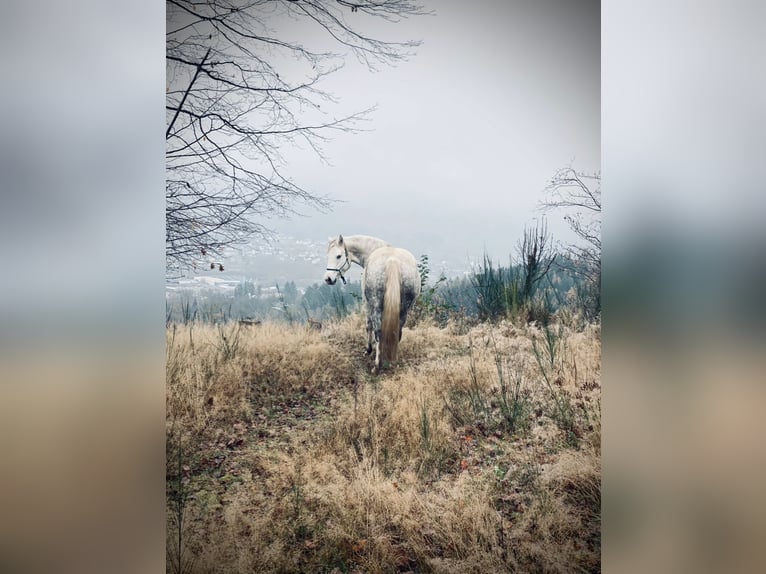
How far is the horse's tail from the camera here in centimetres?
249

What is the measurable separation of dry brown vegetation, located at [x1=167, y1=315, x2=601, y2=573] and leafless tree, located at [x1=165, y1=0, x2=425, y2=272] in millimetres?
589

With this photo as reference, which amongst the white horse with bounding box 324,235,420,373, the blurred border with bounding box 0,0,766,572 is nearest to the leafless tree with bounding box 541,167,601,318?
the white horse with bounding box 324,235,420,373

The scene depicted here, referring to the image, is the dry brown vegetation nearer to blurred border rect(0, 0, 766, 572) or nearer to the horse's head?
the horse's head

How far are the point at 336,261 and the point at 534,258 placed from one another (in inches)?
39.4

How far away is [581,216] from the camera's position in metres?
2.49
